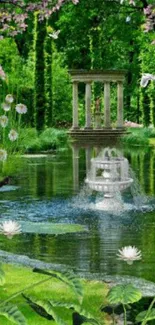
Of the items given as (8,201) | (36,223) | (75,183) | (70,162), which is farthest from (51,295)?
(70,162)

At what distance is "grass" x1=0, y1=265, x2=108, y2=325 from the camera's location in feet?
19.8

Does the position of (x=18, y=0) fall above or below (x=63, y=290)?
above

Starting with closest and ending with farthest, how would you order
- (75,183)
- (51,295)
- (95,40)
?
1. (51,295)
2. (75,183)
3. (95,40)

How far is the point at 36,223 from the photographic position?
11.1 meters

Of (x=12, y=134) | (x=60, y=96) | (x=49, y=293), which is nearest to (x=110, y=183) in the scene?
(x=12, y=134)

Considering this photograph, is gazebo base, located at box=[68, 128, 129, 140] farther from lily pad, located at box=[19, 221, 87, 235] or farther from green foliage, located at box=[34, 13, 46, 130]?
lily pad, located at box=[19, 221, 87, 235]

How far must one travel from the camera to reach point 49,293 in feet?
22.2

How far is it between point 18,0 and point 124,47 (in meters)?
38.3

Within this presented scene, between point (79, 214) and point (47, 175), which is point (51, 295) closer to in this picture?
point (79, 214)

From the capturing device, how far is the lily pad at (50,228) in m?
10.4

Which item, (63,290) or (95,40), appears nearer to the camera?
(63,290)

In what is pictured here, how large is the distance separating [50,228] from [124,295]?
6.85 meters

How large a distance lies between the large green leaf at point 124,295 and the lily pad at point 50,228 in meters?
6.42

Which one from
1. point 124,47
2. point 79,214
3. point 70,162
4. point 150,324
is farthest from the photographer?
point 124,47
